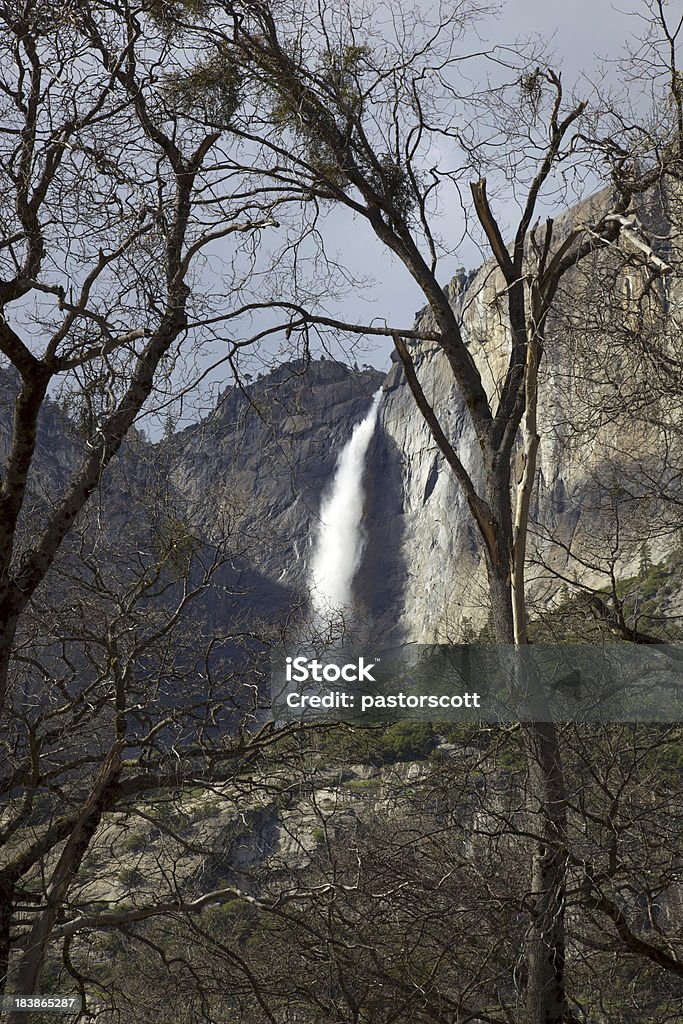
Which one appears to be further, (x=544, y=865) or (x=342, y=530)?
(x=342, y=530)

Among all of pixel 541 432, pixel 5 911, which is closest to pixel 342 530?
pixel 541 432

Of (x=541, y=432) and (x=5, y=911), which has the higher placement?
(x=541, y=432)

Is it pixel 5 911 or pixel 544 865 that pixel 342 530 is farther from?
pixel 544 865

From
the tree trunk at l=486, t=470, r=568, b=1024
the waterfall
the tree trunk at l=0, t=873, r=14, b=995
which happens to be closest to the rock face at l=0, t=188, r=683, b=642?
the tree trunk at l=486, t=470, r=568, b=1024

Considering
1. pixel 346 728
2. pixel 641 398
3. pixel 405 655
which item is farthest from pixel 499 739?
pixel 405 655

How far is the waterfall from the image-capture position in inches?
2084

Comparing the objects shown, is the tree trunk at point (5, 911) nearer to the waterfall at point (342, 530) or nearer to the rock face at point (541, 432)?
the rock face at point (541, 432)

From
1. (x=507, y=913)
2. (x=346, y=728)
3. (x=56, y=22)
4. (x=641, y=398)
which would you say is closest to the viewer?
(x=56, y=22)

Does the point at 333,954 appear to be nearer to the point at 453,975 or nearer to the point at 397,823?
the point at 453,975

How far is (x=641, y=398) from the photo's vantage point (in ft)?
16.0

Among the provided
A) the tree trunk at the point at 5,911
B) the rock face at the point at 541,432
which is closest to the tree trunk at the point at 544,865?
the rock face at the point at 541,432

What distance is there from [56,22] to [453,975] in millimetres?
6520

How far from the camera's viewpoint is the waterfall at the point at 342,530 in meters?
52.9

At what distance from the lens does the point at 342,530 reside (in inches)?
2138
